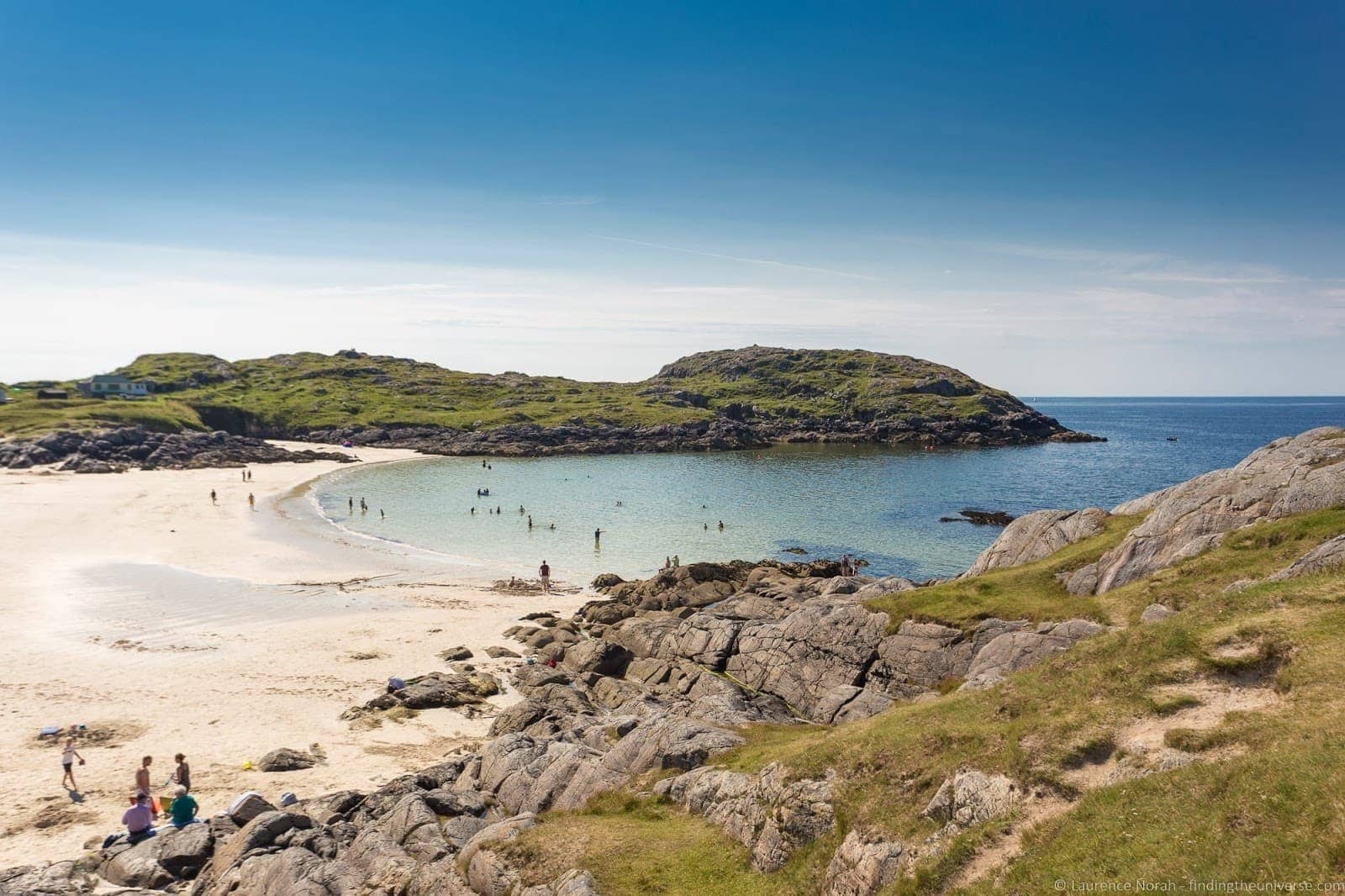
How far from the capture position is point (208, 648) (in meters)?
40.8

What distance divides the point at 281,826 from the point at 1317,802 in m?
23.6

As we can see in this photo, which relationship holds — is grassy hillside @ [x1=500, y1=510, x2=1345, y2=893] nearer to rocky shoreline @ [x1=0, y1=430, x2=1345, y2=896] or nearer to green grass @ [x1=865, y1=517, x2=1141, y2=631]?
rocky shoreline @ [x1=0, y1=430, x2=1345, y2=896]

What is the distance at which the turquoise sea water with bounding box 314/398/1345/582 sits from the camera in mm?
73562

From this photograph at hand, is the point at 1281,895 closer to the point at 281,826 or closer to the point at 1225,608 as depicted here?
the point at 1225,608

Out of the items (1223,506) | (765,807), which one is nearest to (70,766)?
(765,807)

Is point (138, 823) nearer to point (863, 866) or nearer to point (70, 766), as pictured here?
point (70, 766)

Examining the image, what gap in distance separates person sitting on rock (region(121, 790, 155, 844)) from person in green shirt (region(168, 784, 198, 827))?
631mm

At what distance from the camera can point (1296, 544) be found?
24.6 m

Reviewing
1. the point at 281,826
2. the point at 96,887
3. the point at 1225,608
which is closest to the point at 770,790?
the point at 1225,608

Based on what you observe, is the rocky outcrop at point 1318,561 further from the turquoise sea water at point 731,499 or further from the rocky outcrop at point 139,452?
the rocky outcrop at point 139,452

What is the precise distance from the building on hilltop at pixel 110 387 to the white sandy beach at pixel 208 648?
129 meters

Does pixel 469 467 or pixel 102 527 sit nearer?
pixel 102 527

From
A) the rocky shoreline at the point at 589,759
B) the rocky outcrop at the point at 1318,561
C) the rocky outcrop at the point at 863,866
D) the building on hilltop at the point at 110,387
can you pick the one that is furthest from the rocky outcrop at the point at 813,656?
the building on hilltop at the point at 110,387

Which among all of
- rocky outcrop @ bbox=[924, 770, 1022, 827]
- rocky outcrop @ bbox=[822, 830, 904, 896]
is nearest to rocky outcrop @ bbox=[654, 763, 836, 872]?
rocky outcrop @ bbox=[822, 830, 904, 896]
